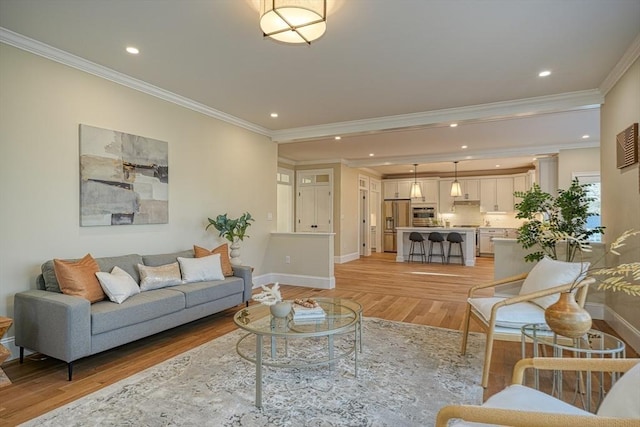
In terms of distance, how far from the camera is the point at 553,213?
4074 millimetres

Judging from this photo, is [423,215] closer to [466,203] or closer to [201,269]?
[466,203]

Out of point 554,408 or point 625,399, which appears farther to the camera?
point 554,408

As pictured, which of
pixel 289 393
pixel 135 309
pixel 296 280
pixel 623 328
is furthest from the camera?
pixel 296 280

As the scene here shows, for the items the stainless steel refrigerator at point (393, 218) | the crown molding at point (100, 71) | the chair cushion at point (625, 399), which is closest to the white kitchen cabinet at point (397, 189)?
the stainless steel refrigerator at point (393, 218)

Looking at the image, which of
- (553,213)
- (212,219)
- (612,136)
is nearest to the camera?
(612,136)

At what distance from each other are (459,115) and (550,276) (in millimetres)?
2629

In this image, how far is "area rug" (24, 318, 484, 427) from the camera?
204cm

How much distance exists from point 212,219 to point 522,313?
149 inches

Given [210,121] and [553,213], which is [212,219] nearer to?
[210,121]

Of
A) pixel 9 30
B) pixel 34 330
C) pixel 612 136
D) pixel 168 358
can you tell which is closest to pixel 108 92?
pixel 9 30

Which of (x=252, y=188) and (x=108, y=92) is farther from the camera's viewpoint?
(x=252, y=188)

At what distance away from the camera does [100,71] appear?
11.3ft

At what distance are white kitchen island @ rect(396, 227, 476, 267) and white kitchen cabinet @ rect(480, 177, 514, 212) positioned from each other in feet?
6.75

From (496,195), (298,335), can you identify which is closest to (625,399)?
(298,335)
